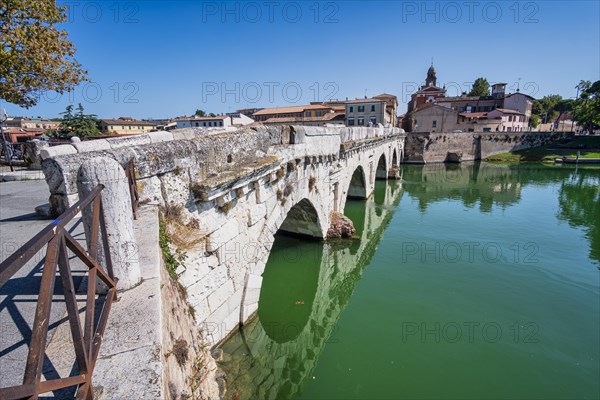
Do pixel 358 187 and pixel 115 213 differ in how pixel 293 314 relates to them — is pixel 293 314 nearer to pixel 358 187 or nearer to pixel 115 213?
pixel 115 213

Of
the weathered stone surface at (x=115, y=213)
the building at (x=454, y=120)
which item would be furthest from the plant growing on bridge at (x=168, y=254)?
the building at (x=454, y=120)

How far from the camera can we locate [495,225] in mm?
15219

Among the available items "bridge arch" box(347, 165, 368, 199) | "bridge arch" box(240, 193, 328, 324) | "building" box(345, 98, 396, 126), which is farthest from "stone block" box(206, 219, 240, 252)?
"building" box(345, 98, 396, 126)

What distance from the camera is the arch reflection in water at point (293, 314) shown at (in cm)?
588

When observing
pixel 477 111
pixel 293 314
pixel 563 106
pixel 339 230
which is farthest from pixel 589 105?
pixel 293 314

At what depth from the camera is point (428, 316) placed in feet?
25.6

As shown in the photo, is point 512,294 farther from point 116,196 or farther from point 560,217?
point 560,217

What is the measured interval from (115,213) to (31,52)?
8936 mm

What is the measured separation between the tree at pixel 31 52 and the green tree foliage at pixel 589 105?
6051cm

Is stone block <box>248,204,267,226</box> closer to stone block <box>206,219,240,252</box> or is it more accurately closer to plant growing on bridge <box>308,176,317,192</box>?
stone block <box>206,219,240,252</box>

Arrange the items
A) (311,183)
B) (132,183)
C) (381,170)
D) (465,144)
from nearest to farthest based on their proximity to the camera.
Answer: (132,183), (311,183), (381,170), (465,144)

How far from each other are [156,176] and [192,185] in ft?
1.80

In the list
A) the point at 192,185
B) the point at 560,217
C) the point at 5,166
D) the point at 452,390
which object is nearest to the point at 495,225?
the point at 560,217

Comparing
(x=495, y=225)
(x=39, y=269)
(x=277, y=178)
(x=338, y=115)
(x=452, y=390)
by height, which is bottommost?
(x=452, y=390)
